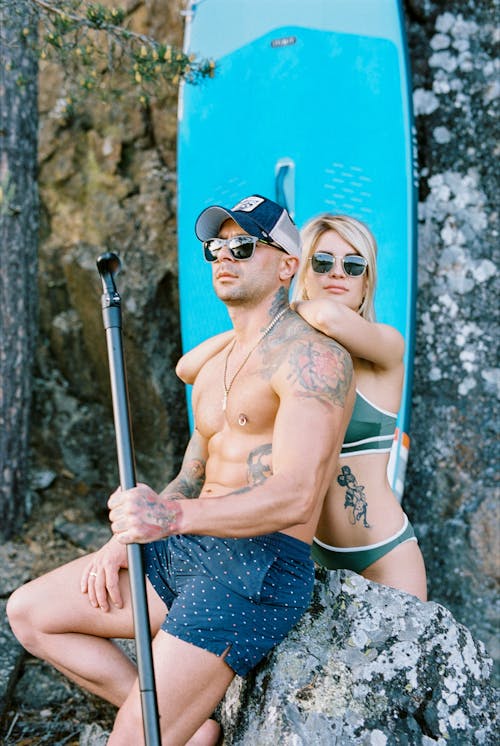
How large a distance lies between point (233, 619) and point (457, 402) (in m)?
2.40

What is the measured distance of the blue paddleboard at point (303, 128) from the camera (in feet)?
13.0

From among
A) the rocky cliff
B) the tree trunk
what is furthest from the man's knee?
the rocky cliff

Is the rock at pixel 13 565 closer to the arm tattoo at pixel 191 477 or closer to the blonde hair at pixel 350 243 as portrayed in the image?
the arm tattoo at pixel 191 477

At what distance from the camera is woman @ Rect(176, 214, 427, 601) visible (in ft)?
8.79

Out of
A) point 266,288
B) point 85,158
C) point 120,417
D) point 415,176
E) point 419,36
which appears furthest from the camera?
point 85,158

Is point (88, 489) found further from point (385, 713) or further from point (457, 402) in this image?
point (385, 713)

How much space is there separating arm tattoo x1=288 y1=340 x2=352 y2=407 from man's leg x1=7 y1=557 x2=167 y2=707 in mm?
731

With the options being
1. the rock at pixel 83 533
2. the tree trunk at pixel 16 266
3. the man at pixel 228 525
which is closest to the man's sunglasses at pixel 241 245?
the man at pixel 228 525

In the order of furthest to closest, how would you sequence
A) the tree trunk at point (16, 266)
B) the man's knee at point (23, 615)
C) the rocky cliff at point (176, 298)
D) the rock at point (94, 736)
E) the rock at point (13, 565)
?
the rocky cliff at point (176, 298) → the tree trunk at point (16, 266) → the rock at point (13, 565) → the rock at point (94, 736) → the man's knee at point (23, 615)

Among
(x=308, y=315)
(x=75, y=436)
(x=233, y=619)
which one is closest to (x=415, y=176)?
(x=308, y=315)

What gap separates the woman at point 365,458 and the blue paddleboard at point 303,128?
1026mm

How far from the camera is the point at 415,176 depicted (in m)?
3.96

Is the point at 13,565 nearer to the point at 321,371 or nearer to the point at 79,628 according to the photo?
the point at 79,628

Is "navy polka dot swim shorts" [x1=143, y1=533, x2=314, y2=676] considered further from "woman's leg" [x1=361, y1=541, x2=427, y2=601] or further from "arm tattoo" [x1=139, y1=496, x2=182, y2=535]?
"woman's leg" [x1=361, y1=541, x2=427, y2=601]
